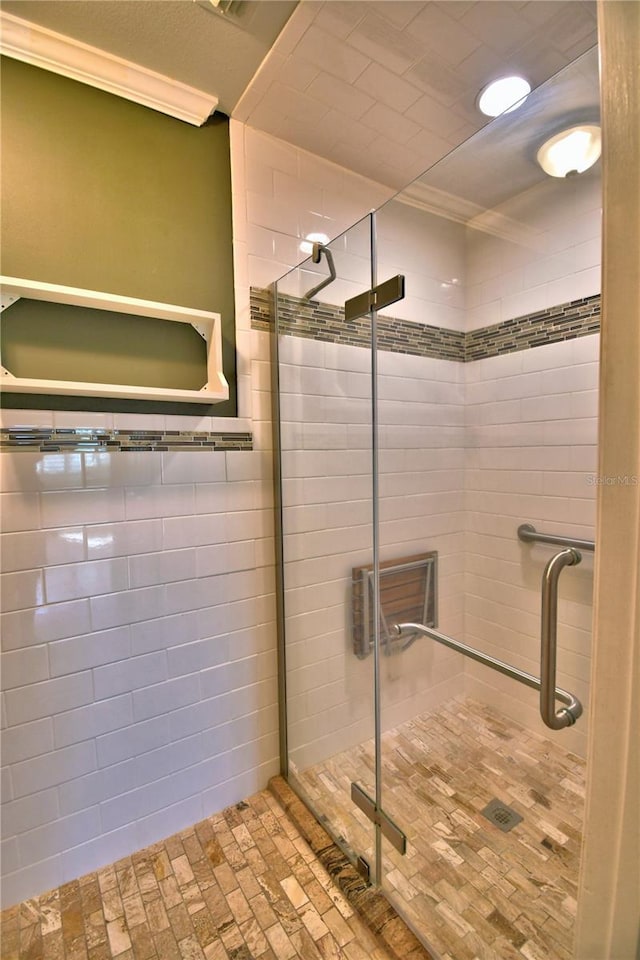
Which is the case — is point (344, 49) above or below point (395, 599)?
above

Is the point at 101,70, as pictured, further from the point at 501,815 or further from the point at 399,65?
the point at 501,815

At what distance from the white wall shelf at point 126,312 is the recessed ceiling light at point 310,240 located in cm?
52

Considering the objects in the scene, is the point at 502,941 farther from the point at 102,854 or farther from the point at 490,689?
the point at 102,854

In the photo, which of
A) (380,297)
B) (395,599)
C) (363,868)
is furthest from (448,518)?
(363,868)

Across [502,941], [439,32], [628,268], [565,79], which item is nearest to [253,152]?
[439,32]

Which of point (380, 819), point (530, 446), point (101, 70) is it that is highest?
point (101, 70)

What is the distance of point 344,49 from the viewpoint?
1154 mm

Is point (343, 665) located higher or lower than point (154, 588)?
lower

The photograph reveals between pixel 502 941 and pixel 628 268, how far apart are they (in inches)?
59.4

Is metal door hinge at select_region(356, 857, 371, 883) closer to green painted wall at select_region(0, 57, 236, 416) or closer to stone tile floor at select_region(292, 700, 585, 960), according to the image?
stone tile floor at select_region(292, 700, 585, 960)

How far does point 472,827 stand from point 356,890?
0.42 m

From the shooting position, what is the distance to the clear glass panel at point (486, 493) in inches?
48.2

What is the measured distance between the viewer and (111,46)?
44.9 inches

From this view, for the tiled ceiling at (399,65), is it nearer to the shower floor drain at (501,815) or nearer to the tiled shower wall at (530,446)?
the tiled shower wall at (530,446)
